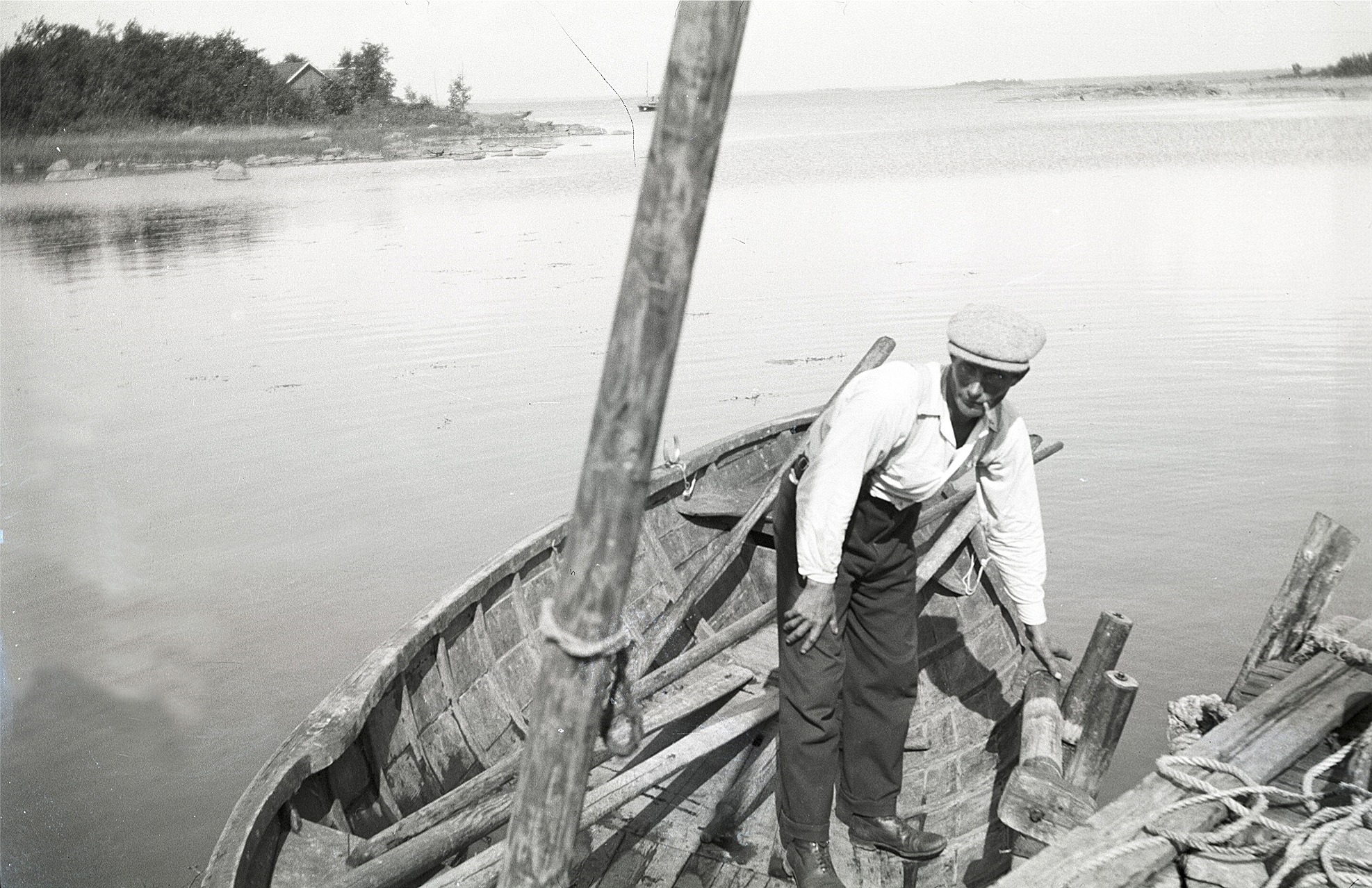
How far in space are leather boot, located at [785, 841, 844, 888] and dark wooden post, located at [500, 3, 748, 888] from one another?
48.2 inches

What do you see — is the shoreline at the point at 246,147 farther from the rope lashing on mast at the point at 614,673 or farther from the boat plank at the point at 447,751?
the rope lashing on mast at the point at 614,673

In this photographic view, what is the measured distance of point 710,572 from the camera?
5.08 metres

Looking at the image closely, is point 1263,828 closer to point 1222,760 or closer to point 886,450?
point 1222,760

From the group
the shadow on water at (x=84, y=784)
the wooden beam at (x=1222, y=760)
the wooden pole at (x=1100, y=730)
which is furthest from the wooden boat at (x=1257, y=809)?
the shadow on water at (x=84, y=784)

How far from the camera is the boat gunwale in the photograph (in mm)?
2875

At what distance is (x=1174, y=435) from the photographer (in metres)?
10.7

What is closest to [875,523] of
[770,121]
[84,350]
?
[84,350]

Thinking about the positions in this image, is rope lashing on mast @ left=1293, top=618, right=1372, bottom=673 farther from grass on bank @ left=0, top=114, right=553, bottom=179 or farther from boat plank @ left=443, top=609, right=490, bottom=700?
grass on bank @ left=0, top=114, right=553, bottom=179

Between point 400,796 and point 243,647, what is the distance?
3949 millimetres

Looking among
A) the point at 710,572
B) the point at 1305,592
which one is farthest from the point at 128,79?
the point at 1305,592

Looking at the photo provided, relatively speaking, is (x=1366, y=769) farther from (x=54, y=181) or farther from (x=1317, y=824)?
(x=54, y=181)

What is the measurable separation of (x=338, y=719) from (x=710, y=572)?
6.68 feet

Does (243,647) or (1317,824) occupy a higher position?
(1317,824)

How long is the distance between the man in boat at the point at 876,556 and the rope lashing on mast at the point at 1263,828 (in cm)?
73
